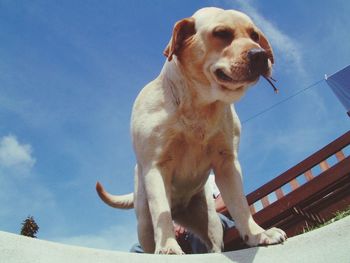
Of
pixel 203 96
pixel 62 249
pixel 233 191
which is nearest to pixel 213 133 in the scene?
pixel 203 96

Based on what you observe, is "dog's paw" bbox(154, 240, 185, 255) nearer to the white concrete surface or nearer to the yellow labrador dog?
the yellow labrador dog

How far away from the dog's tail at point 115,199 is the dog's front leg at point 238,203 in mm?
1308

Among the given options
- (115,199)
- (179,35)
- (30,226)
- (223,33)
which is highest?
(30,226)

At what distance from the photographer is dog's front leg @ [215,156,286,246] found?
2226mm

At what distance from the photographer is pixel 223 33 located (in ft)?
8.25

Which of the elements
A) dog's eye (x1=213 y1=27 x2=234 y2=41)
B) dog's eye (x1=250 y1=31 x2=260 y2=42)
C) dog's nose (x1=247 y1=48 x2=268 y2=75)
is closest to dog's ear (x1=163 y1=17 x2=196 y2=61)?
dog's eye (x1=213 y1=27 x2=234 y2=41)

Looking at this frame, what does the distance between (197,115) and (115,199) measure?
61.4 inches

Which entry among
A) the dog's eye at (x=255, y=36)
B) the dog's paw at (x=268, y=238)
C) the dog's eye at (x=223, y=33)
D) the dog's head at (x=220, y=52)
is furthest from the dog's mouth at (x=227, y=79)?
the dog's paw at (x=268, y=238)

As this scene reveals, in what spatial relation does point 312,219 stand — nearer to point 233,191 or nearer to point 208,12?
point 233,191

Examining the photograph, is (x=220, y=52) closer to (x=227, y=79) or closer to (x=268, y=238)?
(x=227, y=79)

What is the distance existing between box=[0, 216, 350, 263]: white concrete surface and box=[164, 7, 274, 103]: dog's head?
0.99 metres

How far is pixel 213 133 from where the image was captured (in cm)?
259

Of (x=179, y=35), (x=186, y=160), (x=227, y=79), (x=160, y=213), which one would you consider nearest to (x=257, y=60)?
(x=227, y=79)

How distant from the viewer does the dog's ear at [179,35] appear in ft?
8.53
